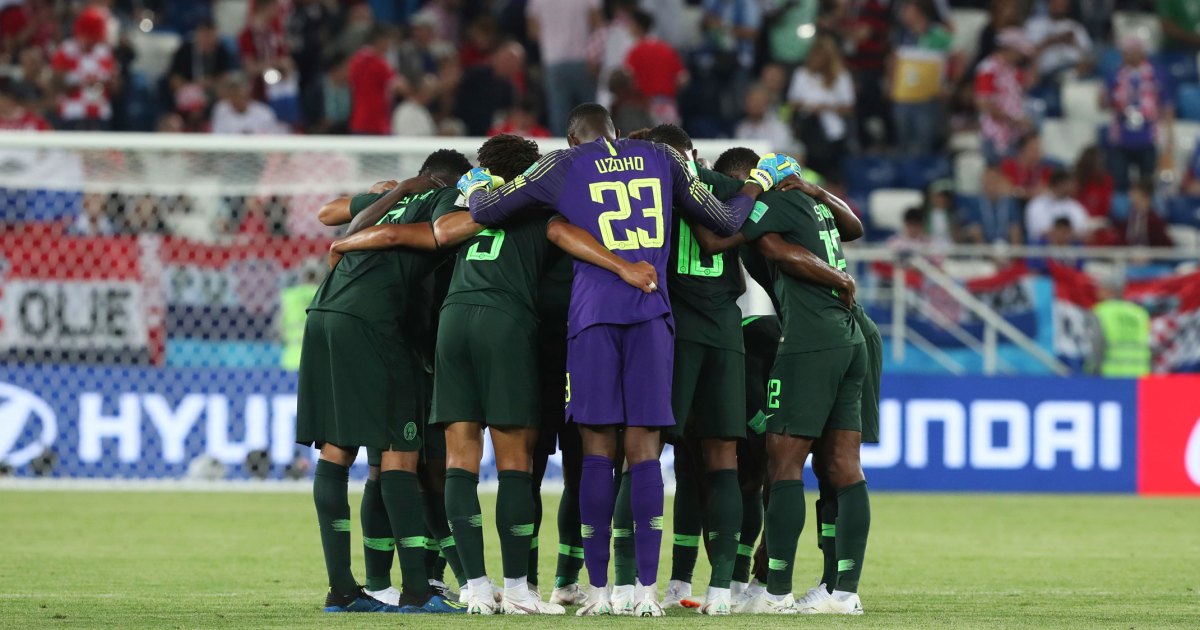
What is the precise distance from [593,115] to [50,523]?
630cm

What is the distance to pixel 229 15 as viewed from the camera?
21.7 meters

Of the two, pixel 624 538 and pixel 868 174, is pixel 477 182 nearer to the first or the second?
pixel 624 538

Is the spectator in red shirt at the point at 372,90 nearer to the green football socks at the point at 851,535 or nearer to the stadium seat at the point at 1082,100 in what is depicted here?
the stadium seat at the point at 1082,100

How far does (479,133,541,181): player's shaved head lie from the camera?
8031 mm

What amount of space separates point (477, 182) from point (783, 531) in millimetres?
2026

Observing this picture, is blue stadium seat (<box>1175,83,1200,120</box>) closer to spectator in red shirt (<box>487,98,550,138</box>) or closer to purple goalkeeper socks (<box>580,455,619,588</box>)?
spectator in red shirt (<box>487,98,550,138</box>)

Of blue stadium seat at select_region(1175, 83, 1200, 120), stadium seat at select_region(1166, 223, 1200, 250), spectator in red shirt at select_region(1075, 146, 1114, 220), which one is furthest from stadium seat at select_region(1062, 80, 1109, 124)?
stadium seat at select_region(1166, 223, 1200, 250)

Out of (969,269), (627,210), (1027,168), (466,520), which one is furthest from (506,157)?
(1027,168)

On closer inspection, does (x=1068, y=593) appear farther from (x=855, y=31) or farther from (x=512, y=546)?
(x=855, y=31)

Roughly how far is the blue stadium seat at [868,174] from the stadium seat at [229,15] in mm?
7432

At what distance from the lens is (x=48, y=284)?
49.6ft

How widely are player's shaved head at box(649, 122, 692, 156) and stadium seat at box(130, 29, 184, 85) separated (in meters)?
13.3

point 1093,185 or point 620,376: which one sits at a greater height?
point 1093,185

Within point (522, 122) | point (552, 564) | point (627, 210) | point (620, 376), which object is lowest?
point (552, 564)
